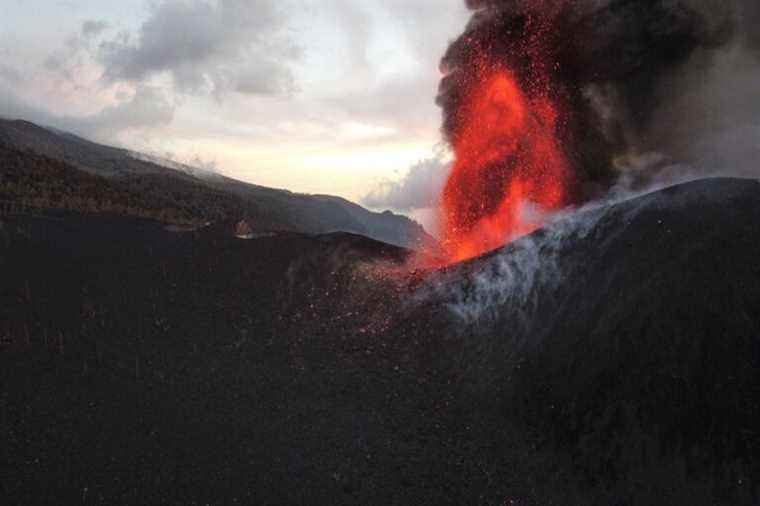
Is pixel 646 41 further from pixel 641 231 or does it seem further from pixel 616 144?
pixel 641 231

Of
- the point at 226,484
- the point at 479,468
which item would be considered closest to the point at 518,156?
the point at 479,468

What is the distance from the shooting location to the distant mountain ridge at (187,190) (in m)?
74.0

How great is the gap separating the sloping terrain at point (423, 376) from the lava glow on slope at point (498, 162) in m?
7.30

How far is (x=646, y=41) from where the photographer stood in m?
29.6

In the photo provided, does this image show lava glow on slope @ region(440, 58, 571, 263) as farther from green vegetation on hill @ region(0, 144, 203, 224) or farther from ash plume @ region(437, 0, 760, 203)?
green vegetation on hill @ region(0, 144, 203, 224)

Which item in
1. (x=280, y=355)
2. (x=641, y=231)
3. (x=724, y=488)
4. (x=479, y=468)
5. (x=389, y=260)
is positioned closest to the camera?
(x=724, y=488)

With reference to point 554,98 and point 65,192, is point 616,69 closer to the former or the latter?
point 554,98

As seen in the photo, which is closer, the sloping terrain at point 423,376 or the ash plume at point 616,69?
the sloping terrain at point 423,376

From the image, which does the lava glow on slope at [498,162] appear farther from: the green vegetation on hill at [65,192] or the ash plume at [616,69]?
the green vegetation on hill at [65,192]

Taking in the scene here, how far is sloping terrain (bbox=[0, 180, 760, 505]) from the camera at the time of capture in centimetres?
1434

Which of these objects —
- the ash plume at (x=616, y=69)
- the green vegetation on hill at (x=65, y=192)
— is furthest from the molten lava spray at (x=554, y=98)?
the green vegetation on hill at (x=65, y=192)

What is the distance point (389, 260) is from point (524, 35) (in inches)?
641

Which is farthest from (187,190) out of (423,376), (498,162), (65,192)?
(423,376)

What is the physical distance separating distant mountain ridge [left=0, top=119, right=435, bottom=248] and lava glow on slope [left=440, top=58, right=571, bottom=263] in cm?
327
